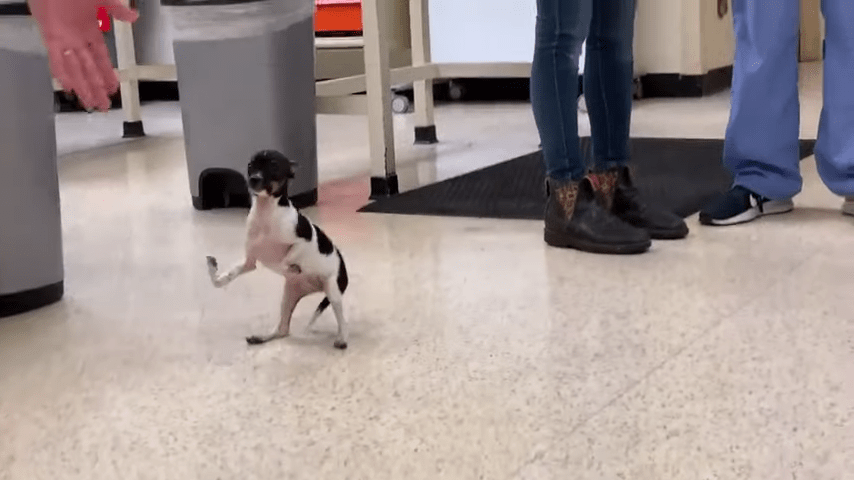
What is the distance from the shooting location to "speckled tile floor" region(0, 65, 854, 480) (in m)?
1.07

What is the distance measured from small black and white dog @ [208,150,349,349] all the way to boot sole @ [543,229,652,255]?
0.58 m

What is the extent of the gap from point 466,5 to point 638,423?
10.8ft

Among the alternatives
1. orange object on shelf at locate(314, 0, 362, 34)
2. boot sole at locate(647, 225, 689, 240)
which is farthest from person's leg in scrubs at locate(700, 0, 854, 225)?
orange object on shelf at locate(314, 0, 362, 34)

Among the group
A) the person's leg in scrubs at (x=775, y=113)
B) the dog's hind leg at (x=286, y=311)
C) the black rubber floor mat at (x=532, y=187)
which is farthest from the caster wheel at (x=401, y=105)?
the dog's hind leg at (x=286, y=311)

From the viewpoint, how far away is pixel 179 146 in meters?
3.49

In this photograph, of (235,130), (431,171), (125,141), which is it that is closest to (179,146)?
(125,141)

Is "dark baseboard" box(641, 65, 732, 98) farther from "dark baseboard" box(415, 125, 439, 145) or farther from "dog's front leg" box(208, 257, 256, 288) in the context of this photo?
"dog's front leg" box(208, 257, 256, 288)

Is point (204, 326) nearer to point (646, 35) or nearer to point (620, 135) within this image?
point (620, 135)

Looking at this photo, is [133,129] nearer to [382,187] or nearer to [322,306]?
[382,187]

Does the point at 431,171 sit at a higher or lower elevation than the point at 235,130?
lower

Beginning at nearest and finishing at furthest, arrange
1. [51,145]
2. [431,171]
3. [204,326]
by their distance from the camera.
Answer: [204,326]
[51,145]
[431,171]

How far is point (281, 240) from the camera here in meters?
1.35

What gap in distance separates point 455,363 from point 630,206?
0.73 metres

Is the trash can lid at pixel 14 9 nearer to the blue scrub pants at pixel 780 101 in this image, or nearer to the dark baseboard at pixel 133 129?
the blue scrub pants at pixel 780 101
